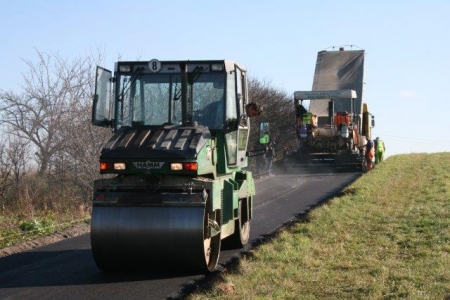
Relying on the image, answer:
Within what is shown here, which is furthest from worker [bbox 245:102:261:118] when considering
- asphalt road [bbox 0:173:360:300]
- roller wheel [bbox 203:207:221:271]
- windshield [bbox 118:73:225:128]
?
asphalt road [bbox 0:173:360:300]

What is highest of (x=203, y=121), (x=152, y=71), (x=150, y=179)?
(x=152, y=71)

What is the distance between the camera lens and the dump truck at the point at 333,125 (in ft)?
107

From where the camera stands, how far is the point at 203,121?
11336mm

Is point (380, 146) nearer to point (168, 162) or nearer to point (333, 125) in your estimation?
point (333, 125)

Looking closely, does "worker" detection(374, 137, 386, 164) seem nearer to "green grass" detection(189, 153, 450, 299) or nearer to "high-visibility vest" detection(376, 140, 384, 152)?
"high-visibility vest" detection(376, 140, 384, 152)

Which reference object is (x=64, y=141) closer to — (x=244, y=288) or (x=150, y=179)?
(x=150, y=179)

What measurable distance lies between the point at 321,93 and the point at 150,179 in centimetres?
2297

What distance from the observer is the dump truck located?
3274 centimetres

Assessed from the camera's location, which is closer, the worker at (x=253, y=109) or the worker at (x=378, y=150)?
the worker at (x=253, y=109)

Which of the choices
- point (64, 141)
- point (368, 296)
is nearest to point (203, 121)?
point (368, 296)

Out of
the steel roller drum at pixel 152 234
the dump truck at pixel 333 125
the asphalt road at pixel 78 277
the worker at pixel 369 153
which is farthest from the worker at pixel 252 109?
the worker at pixel 369 153

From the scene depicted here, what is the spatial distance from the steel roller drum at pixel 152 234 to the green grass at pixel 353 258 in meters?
0.59

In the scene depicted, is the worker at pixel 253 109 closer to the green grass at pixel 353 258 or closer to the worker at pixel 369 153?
the green grass at pixel 353 258

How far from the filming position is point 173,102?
11336 mm
